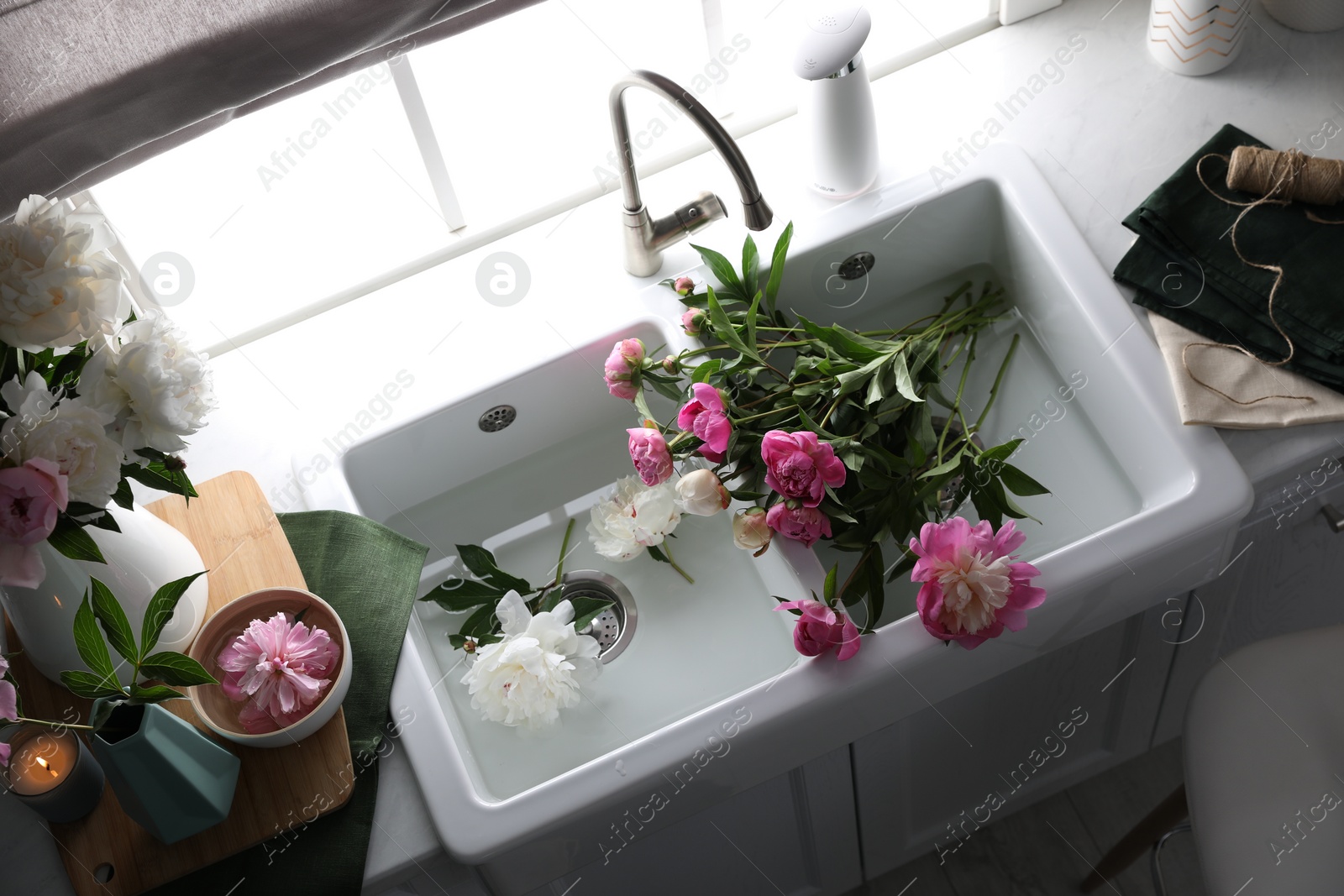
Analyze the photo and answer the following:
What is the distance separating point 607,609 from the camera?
118 cm

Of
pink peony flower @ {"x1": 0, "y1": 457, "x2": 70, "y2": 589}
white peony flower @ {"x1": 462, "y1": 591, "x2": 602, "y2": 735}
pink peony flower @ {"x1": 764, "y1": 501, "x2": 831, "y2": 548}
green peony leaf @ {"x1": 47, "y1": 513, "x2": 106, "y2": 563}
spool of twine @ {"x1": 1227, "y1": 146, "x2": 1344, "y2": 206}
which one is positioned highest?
pink peony flower @ {"x1": 0, "y1": 457, "x2": 70, "y2": 589}

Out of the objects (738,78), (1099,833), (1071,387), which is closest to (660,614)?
(1071,387)

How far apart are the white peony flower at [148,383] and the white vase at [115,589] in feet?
0.49

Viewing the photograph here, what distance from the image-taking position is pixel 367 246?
139 centimetres

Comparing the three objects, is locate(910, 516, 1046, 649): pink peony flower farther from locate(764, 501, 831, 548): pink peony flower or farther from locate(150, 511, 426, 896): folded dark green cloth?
locate(150, 511, 426, 896): folded dark green cloth

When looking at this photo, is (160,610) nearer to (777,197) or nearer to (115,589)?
(115,589)

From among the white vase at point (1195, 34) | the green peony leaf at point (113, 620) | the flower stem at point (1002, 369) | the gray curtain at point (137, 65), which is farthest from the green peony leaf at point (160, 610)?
the white vase at point (1195, 34)

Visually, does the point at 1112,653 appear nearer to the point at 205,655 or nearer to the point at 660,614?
the point at 660,614

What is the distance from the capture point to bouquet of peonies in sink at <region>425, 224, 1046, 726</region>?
33.9 inches

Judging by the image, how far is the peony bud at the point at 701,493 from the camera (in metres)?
0.94

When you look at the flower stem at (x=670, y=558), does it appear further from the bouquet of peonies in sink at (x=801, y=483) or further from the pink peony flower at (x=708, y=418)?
the pink peony flower at (x=708, y=418)

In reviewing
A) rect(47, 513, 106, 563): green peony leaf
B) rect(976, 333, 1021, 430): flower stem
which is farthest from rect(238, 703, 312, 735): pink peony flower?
rect(976, 333, 1021, 430): flower stem

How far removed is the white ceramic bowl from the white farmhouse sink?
7 cm

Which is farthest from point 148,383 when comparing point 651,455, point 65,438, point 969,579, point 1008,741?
point 1008,741
